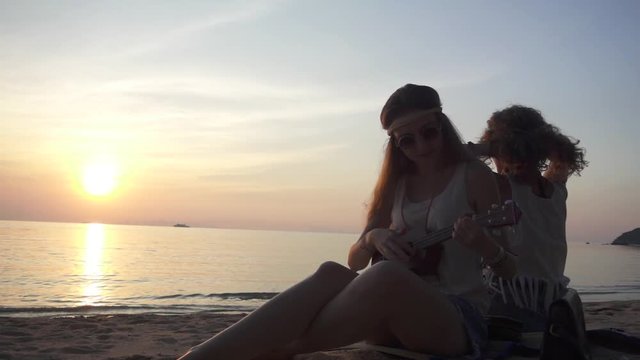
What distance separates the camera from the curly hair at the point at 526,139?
3.43 meters

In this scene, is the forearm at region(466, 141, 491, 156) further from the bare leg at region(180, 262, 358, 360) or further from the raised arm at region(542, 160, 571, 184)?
the bare leg at region(180, 262, 358, 360)

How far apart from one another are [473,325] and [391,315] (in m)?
0.45

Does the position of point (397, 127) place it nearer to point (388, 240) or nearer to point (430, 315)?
point (388, 240)

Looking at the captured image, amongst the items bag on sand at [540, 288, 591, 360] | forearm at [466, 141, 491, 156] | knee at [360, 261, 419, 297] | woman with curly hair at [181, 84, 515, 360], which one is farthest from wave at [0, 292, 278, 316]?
bag on sand at [540, 288, 591, 360]

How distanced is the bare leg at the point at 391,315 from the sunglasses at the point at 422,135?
0.87 metres

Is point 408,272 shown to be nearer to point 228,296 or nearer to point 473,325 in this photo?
point 473,325

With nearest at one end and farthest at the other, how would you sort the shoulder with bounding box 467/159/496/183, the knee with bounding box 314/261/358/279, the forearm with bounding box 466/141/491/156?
the knee with bounding box 314/261/358/279 < the shoulder with bounding box 467/159/496/183 < the forearm with bounding box 466/141/491/156

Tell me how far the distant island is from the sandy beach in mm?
120863

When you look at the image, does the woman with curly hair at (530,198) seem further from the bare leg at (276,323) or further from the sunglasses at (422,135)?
the bare leg at (276,323)

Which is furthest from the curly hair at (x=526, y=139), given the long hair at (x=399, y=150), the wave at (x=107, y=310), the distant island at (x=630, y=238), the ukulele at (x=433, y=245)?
the distant island at (x=630, y=238)

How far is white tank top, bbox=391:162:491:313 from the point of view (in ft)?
9.62

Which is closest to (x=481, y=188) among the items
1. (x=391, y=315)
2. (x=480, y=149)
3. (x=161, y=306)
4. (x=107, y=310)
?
(x=480, y=149)

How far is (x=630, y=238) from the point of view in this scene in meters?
118

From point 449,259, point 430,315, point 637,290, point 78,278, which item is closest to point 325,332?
point 430,315
